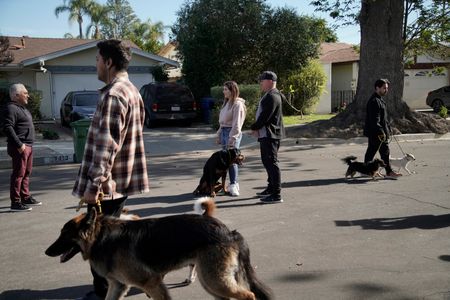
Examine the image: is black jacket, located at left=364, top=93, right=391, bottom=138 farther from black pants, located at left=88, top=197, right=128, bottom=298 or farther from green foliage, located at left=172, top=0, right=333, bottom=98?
green foliage, located at left=172, top=0, right=333, bottom=98

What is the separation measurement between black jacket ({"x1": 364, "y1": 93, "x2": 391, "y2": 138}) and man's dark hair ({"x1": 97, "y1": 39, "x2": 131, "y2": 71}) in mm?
6270

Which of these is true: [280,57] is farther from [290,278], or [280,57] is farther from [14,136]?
[290,278]

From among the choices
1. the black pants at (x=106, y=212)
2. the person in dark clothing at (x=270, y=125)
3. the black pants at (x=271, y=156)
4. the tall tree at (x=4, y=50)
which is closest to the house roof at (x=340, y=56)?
the tall tree at (x=4, y=50)

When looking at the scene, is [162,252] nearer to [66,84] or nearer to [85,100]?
[85,100]

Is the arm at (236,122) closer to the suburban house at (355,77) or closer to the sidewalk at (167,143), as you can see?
the sidewalk at (167,143)

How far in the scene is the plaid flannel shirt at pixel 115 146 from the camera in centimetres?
331

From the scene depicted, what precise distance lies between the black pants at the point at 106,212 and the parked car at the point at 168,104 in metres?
14.9

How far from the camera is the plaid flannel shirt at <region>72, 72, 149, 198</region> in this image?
3309mm

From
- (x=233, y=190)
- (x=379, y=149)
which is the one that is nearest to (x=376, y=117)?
(x=379, y=149)

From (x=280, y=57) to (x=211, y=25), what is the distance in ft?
12.4

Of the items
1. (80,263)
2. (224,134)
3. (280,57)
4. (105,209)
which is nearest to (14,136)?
(80,263)

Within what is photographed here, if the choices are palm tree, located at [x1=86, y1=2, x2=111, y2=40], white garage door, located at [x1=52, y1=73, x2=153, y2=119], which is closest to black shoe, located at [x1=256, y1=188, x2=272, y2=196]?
white garage door, located at [x1=52, y1=73, x2=153, y2=119]

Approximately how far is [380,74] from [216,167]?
10.3 metres

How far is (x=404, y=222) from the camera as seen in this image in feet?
19.8
